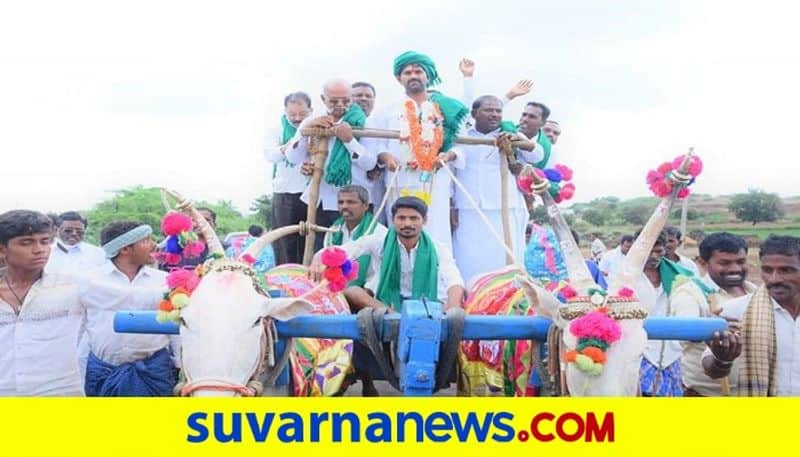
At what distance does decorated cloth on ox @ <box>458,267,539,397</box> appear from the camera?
3402 millimetres

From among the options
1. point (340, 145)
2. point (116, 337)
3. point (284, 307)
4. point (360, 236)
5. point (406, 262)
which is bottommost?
point (116, 337)

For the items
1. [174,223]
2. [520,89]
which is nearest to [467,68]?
[520,89]

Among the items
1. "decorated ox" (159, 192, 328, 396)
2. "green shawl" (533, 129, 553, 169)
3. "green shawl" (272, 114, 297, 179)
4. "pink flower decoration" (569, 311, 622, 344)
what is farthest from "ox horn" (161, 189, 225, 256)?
"green shawl" (533, 129, 553, 169)

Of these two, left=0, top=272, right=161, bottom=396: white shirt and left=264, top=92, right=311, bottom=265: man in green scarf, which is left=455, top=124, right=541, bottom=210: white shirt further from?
left=0, top=272, right=161, bottom=396: white shirt

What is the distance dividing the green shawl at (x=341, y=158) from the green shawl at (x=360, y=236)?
244mm

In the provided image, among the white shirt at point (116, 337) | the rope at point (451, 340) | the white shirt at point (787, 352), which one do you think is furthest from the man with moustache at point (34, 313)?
the white shirt at point (787, 352)

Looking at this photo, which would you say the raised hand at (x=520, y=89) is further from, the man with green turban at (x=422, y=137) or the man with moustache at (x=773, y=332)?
the man with moustache at (x=773, y=332)

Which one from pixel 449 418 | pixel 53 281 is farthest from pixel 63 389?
pixel 449 418

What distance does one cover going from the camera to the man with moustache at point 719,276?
350cm

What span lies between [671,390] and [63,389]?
2.60 meters

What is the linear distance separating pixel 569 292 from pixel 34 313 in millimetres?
2103

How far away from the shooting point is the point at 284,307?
2811 mm

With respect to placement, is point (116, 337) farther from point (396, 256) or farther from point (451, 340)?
point (451, 340)

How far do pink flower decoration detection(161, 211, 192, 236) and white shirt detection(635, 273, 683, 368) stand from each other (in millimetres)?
1875
